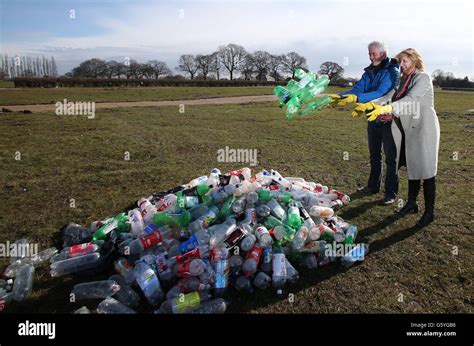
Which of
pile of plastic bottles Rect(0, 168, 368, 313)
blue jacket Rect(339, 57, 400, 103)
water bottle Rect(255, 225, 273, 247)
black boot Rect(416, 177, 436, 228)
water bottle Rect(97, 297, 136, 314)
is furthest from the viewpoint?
black boot Rect(416, 177, 436, 228)

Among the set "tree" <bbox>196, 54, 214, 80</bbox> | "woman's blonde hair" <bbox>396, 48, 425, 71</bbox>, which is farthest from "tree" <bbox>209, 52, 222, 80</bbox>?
"woman's blonde hair" <bbox>396, 48, 425, 71</bbox>

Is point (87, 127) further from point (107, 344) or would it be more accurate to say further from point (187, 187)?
point (107, 344)

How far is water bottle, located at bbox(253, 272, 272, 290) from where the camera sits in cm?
437

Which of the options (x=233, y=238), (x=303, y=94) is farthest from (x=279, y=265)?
(x=303, y=94)

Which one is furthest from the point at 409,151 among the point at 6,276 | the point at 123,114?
the point at 123,114

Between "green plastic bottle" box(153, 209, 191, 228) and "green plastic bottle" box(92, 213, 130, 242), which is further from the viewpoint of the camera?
"green plastic bottle" box(92, 213, 130, 242)

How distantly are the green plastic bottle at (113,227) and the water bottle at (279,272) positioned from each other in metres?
2.51

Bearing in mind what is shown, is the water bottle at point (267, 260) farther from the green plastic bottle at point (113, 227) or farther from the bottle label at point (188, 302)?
the green plastic bottle at point (113, 227)

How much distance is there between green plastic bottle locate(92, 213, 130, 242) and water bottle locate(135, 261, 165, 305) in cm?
130

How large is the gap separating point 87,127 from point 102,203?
878cm

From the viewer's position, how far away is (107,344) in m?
3.54

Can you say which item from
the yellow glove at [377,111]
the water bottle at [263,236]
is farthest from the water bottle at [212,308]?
the yellow glove at [377,111]

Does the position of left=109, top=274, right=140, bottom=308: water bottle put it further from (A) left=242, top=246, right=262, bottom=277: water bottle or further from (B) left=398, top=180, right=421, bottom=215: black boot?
(B) left=398, top=180, right=421, bottom=215: black boot

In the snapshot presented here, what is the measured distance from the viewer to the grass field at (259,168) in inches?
168
